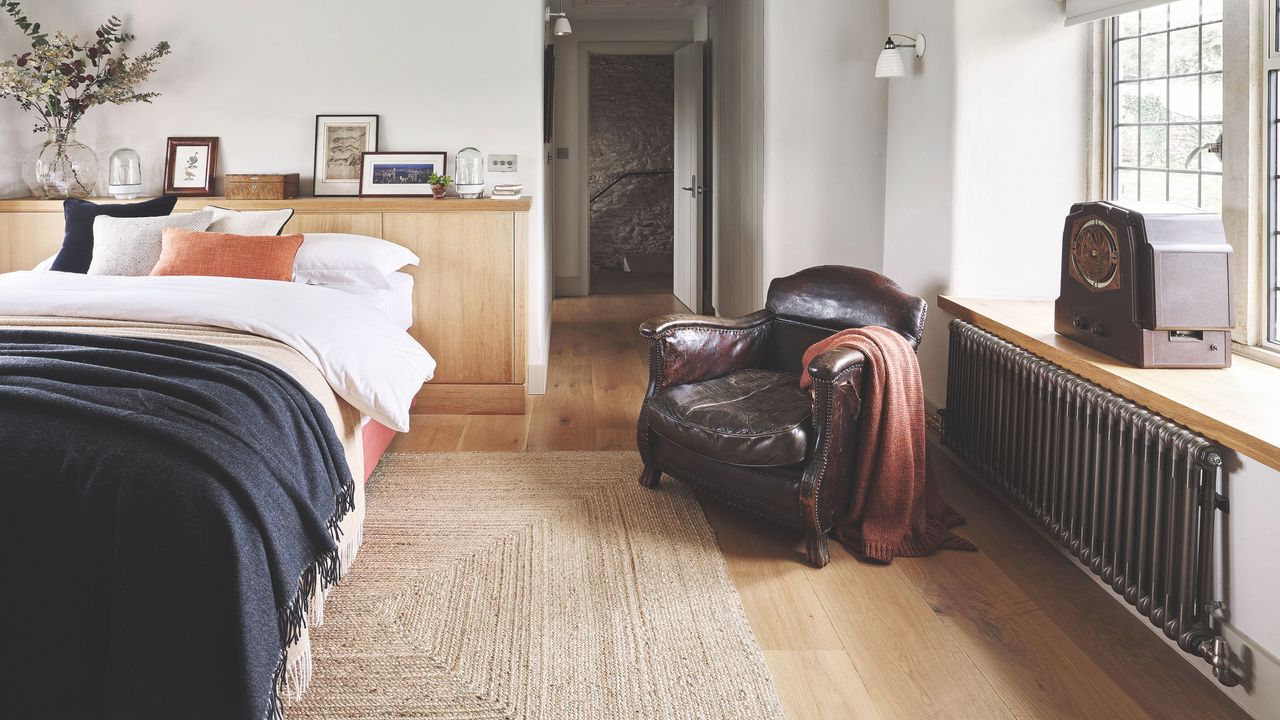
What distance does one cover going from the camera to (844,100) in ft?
15.2

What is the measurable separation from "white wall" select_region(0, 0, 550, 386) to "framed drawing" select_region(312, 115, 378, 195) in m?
0.05

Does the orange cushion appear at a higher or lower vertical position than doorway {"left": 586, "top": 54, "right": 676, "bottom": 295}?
lower

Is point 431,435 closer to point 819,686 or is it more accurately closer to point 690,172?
point 819,686

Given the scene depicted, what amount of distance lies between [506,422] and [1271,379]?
308cm

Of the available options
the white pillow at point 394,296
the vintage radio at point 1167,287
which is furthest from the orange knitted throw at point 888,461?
the white pillow at point 394,296

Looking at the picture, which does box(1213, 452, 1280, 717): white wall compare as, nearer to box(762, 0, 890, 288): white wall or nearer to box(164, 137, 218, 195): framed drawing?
box(762, 0, 890, 288): white wall

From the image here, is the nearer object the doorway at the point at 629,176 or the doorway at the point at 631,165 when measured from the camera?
the doorway at the point at 629,176

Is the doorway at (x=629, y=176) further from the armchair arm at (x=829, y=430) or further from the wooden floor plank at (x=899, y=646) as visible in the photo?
the wooden floor plank at (x=899, y=646)

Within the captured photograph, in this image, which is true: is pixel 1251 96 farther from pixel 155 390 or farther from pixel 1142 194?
pixel 155 390

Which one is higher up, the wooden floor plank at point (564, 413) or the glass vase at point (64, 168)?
the glass vase at point (64, 168)

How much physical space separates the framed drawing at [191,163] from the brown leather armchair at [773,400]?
2.68m

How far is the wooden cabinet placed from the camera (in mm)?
4594

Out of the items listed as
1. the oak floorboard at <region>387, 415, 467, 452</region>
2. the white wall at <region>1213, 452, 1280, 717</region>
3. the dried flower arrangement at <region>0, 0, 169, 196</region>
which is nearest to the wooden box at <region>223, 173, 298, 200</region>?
the dried flower arrangement at <region>0, 0, 169, 196</region>

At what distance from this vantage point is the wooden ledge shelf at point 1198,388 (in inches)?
81.2
